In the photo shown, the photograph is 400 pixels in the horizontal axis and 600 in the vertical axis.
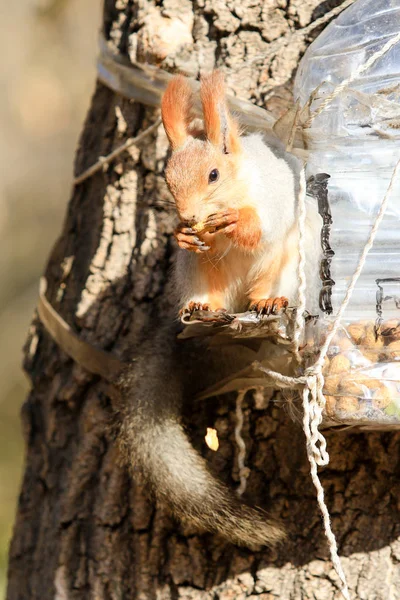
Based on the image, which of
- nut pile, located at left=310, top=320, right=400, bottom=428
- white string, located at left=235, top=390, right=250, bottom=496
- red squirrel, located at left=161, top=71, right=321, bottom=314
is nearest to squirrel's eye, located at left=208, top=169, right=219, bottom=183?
red squirrel, located at left=161, top=71, right=321, bottom=314

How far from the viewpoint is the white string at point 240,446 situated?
1472 millimetres

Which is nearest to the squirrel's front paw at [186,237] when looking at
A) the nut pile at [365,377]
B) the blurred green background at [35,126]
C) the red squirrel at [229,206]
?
the red squirrel at [229,206]

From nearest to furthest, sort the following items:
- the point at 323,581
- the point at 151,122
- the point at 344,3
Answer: the point at 323,581 < the point at 344,3 < the point at 151,122

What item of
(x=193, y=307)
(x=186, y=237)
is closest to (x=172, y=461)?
(x=193, y=307)

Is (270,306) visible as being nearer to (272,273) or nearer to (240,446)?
(272,273)

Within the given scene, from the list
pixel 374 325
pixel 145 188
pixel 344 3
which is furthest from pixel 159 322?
pixel 344 3

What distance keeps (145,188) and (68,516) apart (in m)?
0.65

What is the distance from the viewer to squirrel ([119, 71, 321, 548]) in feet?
4.05

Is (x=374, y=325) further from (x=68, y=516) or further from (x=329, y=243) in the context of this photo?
(x=68, y=516)

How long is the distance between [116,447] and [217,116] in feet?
2.18

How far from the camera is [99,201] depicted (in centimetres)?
176

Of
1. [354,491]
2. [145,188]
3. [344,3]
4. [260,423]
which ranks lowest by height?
[354,491]

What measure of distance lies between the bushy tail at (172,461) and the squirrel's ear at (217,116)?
1.42ft

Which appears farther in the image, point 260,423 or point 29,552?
point 29,552
